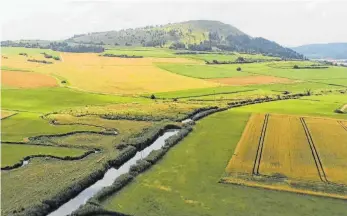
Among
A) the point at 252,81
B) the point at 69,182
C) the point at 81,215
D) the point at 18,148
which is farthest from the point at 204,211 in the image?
the point at 252,81

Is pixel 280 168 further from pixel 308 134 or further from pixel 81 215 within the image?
pixel 81 215

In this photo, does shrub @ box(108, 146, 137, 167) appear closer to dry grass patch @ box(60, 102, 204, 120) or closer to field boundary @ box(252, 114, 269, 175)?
field boundary @ box(252, 114, 269, 175)

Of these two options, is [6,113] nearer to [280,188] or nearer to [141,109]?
[141,109]

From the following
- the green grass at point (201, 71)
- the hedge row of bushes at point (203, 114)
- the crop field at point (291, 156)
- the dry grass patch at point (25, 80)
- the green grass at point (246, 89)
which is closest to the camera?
the crop field at point (291, 156)

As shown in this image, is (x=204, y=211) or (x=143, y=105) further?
(x=143, y=105)

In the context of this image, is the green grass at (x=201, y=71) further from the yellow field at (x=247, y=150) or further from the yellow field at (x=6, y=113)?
the yellow field at (x=6, y=113)

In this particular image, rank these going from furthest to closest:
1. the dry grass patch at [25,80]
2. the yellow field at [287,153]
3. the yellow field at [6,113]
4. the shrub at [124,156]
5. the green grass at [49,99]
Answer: the dry grass patch at [25,80], the green grass at [49,99], the yellow field at [6,113], the shrub at [124,156], the yellow field at [287,153]

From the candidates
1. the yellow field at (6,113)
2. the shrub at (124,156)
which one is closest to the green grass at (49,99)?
the yellow field at (6,113)

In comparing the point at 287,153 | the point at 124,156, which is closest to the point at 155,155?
the point at 124,156

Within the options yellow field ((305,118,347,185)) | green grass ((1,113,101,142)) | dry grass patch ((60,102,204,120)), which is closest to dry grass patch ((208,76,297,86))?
dry grass patch ((60,102,204,120))
